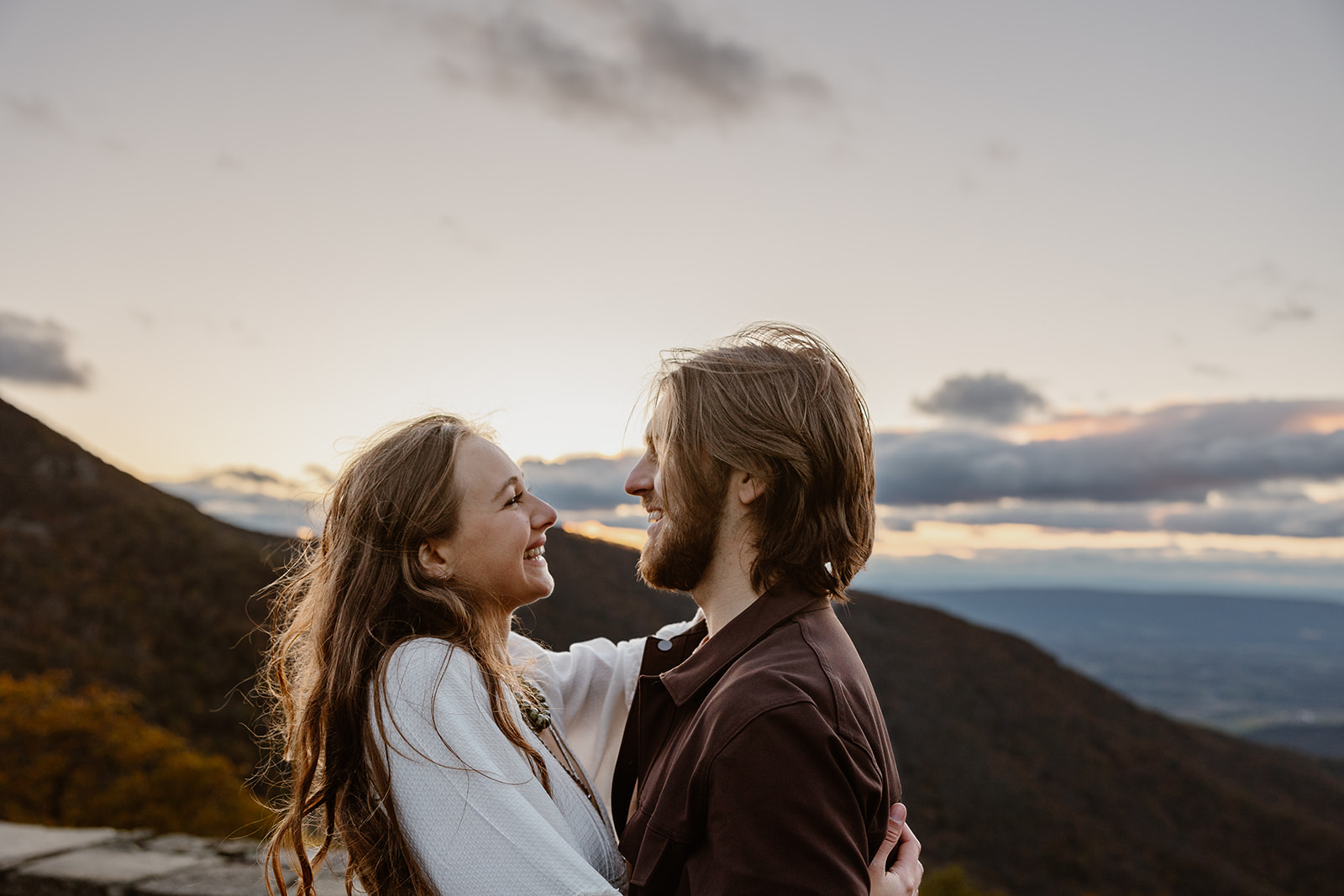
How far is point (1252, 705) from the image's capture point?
105 meters

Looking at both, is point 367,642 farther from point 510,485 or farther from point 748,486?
point 748,486

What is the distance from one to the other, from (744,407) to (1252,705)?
12599 centimetres

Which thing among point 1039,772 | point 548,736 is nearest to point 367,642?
point 548,736

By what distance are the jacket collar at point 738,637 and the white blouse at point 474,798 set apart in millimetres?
350

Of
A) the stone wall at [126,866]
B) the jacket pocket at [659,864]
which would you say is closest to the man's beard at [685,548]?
the jacket pocket at [659,864]

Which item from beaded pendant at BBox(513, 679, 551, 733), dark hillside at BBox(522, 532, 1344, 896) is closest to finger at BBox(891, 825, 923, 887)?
beaded pendant at BBox(513, 679, 551, 733)

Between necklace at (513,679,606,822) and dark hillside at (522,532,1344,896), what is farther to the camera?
dark hillside at (522,532,1344,896)

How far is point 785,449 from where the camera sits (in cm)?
194

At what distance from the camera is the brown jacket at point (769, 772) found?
4.72 feet

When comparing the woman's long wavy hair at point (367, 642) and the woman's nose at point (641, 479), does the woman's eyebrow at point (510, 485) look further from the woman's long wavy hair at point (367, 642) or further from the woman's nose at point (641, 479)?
the woman's nose at point (641, 479)

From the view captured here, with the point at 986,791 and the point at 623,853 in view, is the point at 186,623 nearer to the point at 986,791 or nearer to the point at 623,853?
the point at 986,791

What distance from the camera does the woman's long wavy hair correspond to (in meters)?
1.89

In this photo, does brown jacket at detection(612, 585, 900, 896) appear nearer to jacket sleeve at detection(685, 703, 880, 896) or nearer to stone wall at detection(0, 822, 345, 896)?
jacket sleeve at detection(685, 703, 880, 896)

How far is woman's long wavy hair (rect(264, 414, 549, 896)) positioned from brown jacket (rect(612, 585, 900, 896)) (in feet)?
1.33
